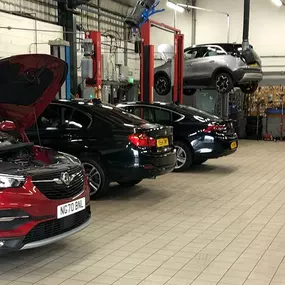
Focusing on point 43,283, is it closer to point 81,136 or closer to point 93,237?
point 93,237

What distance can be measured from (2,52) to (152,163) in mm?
7894

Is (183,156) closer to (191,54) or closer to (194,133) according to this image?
(194,133)

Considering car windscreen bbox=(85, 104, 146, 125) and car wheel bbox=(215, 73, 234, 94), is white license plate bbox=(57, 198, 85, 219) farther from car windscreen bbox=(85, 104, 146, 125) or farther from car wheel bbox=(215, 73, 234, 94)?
car wheel bbox=(215, 73, 234, 94)

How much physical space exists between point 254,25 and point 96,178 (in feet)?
48.8

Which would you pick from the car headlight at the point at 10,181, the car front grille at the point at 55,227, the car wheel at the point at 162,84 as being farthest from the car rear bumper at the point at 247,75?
the car headlight at the point at 10,181

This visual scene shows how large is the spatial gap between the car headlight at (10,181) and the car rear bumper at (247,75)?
10.9 m

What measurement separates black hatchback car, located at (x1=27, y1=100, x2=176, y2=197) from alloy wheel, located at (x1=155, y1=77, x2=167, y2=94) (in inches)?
320

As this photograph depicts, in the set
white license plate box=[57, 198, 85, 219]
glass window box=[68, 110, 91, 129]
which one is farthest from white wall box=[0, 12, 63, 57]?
white license plate box=[57, 198, 85, 219]

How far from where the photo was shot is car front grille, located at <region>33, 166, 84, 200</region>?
13.6ft

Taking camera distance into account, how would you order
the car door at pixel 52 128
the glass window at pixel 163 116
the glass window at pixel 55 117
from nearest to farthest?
the car door at pixel 52 128, the glass window at pixel 55 117, the glass window at pixel 163 116

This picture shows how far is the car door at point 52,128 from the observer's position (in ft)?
23.9

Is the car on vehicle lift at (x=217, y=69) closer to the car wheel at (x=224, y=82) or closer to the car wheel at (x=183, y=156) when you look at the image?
the car wheel at (x=224, y=82)

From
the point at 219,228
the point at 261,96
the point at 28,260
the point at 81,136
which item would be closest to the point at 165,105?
the point at 81,136

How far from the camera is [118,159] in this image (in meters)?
6.91
